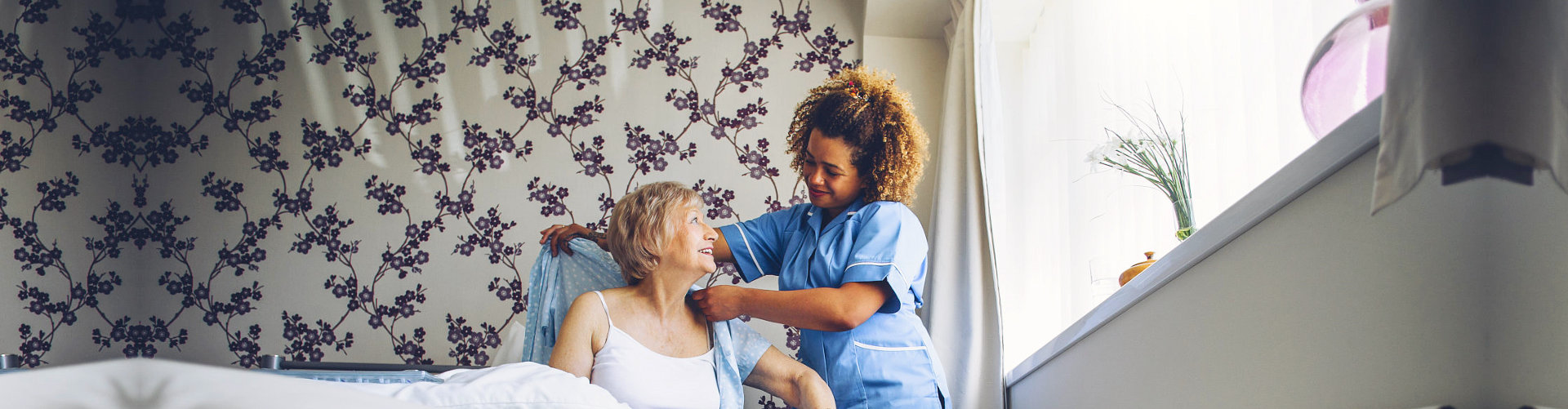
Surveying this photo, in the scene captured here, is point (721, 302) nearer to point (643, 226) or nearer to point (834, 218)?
point (643, 226)

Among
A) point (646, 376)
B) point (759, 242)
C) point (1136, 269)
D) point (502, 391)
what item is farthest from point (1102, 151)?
point (502, 391)

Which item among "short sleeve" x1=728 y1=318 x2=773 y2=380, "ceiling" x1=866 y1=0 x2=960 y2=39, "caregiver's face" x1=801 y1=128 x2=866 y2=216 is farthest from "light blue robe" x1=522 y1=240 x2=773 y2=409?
"ceiling" x1=866 y1=0 x2=960 y2=39

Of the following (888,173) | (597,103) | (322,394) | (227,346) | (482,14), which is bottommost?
(227,346)

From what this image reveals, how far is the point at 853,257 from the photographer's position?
1.96m

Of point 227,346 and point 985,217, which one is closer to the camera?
point 985,217

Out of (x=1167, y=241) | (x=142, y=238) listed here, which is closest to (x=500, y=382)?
(x=1167, y=241)

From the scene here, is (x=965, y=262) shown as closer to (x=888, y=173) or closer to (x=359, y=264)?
(x=888, y=173)

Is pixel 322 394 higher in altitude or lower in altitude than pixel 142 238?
lower

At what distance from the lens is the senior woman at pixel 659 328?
1.69 m

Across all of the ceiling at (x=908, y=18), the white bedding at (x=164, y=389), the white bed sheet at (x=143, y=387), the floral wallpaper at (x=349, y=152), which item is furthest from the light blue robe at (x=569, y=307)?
the ceiling at (x=908, y=18)

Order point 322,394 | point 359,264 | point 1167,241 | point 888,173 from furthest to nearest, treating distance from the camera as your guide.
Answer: point 359,264
point 888,173
point 1167,241
point 322,394

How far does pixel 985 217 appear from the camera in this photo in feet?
7.70

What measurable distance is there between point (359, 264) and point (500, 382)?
2.05 metres

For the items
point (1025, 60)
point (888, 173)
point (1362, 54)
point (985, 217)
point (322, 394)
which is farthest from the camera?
point (1025, 60)
